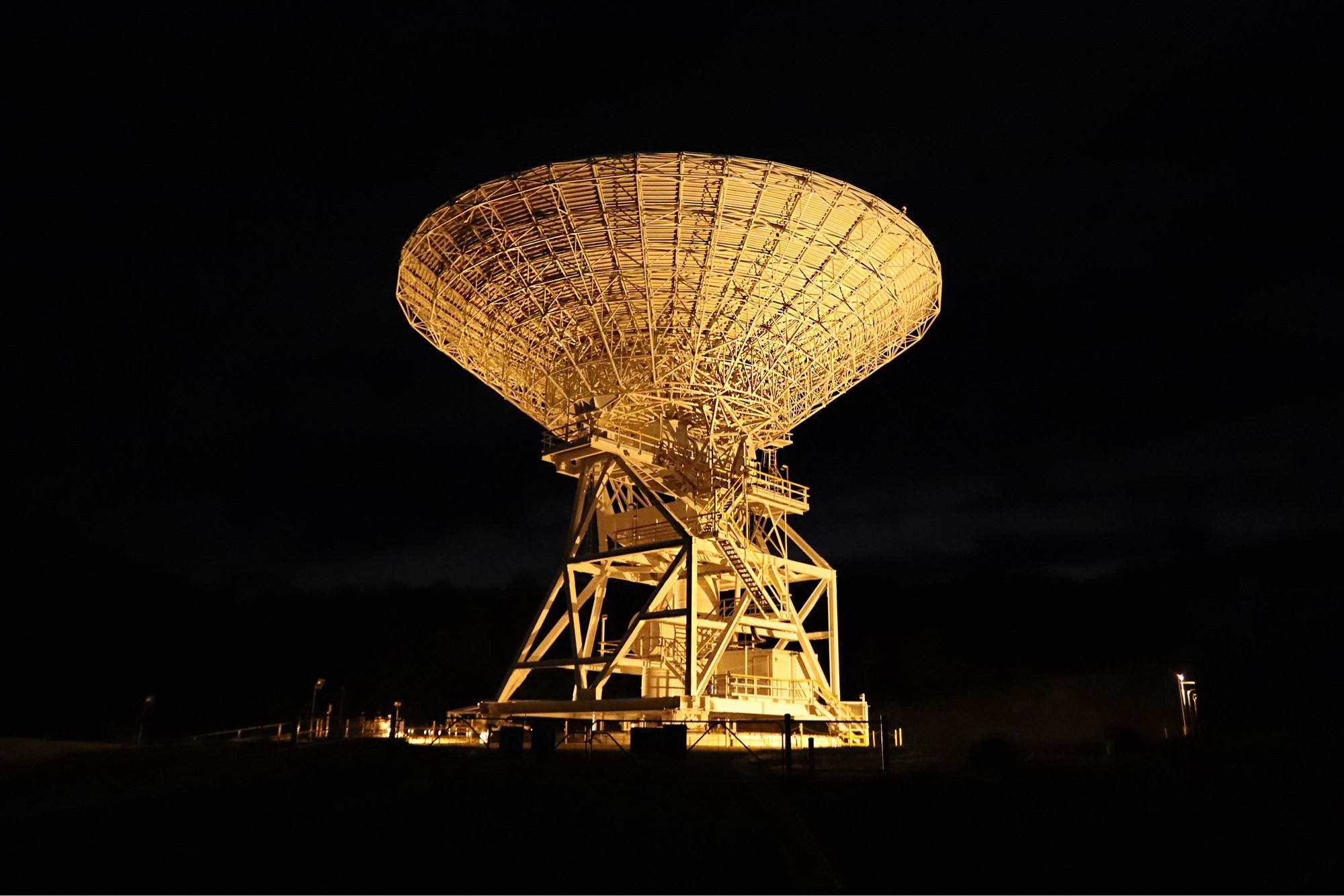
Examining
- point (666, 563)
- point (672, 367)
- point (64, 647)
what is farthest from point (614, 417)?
point (64, 647)

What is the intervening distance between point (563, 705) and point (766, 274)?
1384 cm

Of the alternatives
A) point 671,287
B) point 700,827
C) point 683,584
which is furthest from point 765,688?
point 700,827

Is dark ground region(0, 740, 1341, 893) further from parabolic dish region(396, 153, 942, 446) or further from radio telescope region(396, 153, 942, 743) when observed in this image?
parabolic dish region(396, 153, 942, 446)

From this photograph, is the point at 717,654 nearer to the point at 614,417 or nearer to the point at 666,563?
the point at 666,563

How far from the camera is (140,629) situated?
73.0 metres

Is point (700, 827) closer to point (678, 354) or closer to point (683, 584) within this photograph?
point (678, 354)

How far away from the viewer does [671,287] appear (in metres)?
32.8

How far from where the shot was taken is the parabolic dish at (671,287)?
30.4m

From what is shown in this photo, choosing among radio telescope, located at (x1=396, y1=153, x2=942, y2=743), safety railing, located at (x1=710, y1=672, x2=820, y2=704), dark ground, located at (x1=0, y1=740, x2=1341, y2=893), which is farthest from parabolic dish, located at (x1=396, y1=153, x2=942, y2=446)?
dark ground, located at (x1=0, y1=740, x2=1341, y2=893)

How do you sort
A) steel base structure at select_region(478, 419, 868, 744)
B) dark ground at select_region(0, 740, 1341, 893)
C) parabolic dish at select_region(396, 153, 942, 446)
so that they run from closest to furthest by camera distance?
dark ground at select_region(0, 740, 1341, 893) → parabolic dish at select_region(396, 153, 942, 446) → steel base structure at select_region(478, 419, 868, 744)

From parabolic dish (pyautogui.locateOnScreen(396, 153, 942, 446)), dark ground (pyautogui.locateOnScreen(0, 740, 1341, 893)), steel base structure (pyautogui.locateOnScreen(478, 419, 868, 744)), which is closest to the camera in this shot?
dark ground (pyautogui.locateOnScreen(0, 740, 1341, 893))

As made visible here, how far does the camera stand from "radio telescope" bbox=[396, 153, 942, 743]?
3083 centimetres

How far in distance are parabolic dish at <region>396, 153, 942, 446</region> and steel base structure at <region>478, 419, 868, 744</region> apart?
1.44 metres

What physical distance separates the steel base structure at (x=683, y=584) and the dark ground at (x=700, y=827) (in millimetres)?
10143
